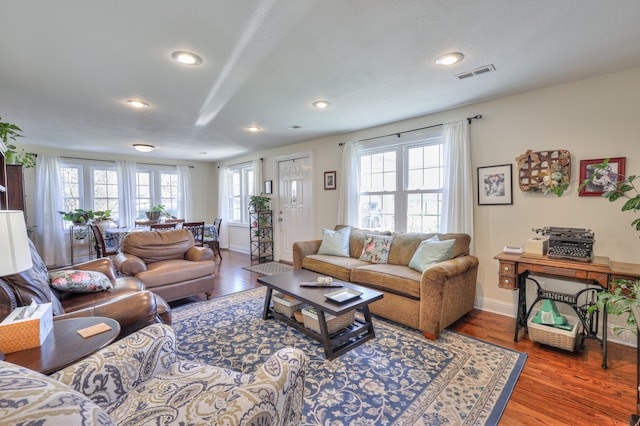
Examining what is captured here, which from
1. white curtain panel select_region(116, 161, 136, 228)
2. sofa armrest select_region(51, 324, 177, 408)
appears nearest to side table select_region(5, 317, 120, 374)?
sofa armrest select_region(51, 324, 177, 408)

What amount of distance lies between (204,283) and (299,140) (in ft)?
9.51

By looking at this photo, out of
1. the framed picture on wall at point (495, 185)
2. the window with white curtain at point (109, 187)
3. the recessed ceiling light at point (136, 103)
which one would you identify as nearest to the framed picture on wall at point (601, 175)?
the framed picture on wall at point (495, 185)

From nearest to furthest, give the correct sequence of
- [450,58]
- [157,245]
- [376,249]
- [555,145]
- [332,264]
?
[450,58], [555,145], [332,264], [376,249], [157,245]

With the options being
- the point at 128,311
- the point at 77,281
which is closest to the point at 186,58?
the point at 128,311

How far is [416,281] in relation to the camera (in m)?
2.68

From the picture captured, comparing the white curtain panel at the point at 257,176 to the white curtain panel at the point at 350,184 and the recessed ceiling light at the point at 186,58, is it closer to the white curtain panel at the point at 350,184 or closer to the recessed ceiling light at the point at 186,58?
the white curtain panel at the point at 350,184

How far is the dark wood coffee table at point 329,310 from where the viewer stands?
2232mm

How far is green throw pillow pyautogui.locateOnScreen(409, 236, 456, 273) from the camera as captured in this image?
2.92 metres

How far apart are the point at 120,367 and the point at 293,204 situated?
4.52m

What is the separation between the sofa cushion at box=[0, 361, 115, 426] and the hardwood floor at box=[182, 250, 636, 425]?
1.98 metres

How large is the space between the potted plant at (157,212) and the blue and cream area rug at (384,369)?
12.0ft

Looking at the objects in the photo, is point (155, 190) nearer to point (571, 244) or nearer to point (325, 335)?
point (325, 335)

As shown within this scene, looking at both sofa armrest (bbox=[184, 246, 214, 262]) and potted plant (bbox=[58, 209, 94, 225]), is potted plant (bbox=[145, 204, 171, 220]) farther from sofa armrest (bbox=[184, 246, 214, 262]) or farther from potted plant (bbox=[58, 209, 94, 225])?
sofa armrest (bbox=[184, 246, 214, 262])

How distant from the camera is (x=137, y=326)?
1898 millimetres
